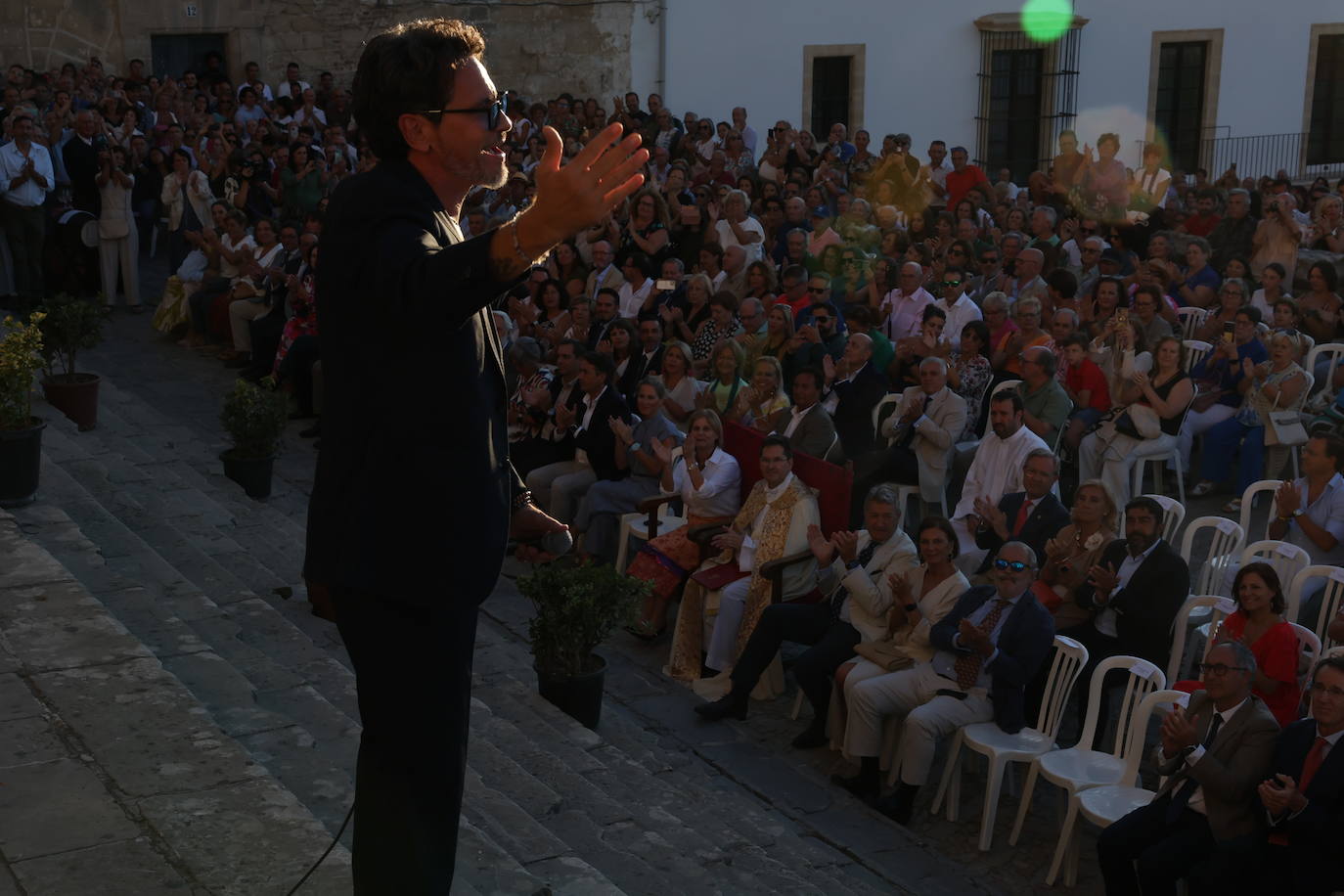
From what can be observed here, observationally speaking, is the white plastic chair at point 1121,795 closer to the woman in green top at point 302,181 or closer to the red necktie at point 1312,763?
the red necktie at point 1312,763

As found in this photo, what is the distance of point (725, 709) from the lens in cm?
714

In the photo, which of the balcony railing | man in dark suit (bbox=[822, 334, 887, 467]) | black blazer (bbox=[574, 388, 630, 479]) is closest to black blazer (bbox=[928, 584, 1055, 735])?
man in dark suit (bbox=[822, 334, 887, 467])

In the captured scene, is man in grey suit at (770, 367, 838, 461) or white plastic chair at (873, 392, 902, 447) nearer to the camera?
man in grey suit at (770, 367, 838, 461)

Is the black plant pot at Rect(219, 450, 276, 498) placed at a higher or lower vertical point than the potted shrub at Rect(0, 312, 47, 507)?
lower

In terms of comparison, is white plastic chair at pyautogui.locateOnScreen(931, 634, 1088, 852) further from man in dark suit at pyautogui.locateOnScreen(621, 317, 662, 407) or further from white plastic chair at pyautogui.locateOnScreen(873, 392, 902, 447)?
man in dark suit at pyautogui.locateOnScreen(621, 317, 662, 407)

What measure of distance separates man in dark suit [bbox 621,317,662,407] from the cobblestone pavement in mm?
1667

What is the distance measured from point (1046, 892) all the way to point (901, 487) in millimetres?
3425

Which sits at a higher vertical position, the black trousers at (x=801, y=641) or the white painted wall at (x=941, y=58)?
the white painted wall at (x=941, y=58)

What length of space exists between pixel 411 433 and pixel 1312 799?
3801mm

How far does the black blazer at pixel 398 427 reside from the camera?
216 cm

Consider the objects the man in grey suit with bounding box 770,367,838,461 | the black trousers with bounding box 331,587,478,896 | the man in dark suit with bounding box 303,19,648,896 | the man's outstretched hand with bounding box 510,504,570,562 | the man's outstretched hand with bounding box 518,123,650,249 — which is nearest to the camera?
the man's outstretched hand with bounding box 518,123,650,249

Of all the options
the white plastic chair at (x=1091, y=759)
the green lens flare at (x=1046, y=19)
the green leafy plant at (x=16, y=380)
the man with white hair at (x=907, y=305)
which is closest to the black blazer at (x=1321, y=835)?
the white plastic chair at (x=1091, y=759)

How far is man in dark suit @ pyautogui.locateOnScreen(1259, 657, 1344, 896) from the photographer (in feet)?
15.7

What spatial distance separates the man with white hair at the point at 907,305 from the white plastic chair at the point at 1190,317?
1.74 meters
